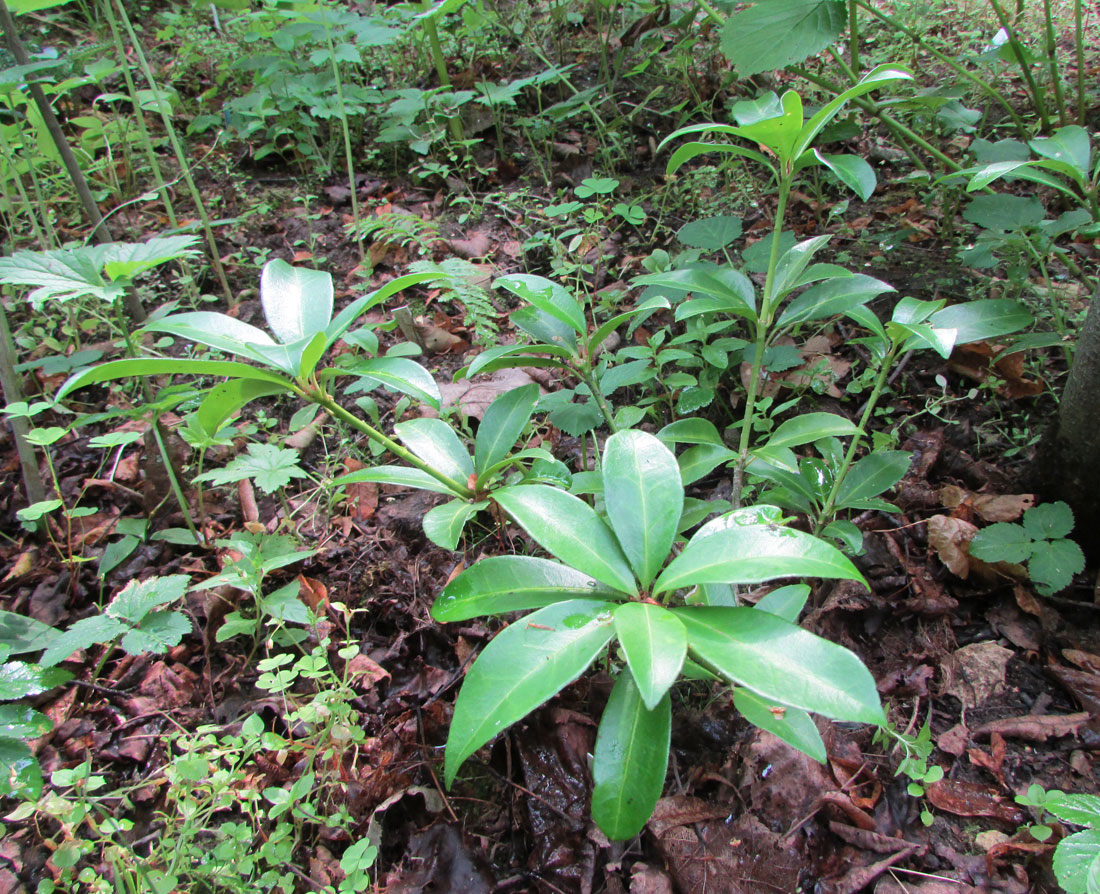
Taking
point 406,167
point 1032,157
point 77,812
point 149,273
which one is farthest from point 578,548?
point 406,167

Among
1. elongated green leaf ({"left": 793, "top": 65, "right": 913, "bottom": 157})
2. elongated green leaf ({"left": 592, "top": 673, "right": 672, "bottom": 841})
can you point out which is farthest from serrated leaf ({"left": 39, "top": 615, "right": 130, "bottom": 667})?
elongated green leaf ({"left": 793, "top": 65, "right": 913, "bottom": 157})

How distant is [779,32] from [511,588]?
1.99 m

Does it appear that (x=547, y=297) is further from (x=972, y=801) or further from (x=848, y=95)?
(x=972, y=801)

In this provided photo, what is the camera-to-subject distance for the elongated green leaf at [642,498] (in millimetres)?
1013

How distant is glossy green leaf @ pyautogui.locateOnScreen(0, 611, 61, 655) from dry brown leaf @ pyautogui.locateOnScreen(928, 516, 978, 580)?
2.18 metres

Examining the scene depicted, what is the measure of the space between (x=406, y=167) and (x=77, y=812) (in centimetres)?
311

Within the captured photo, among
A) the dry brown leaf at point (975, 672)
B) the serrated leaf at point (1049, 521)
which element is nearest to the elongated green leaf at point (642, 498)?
the dry brown leaf at point (975, 672)

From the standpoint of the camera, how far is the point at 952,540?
63.5 inches

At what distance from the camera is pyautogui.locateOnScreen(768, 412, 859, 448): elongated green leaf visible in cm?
127

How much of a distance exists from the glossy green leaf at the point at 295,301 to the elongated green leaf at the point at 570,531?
0.47 metres

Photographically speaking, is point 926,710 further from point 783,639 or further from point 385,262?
point 385,262

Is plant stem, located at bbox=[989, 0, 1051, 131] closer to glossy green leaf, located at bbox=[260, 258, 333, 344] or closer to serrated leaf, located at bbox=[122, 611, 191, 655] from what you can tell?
glossy green leaf, located at bbox=[260, 258, 333, 344]

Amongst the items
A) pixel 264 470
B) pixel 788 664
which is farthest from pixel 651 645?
pixel 264 470

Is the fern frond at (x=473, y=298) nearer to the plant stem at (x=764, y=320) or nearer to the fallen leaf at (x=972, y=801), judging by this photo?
the plant stem at (x=764, y=320)
